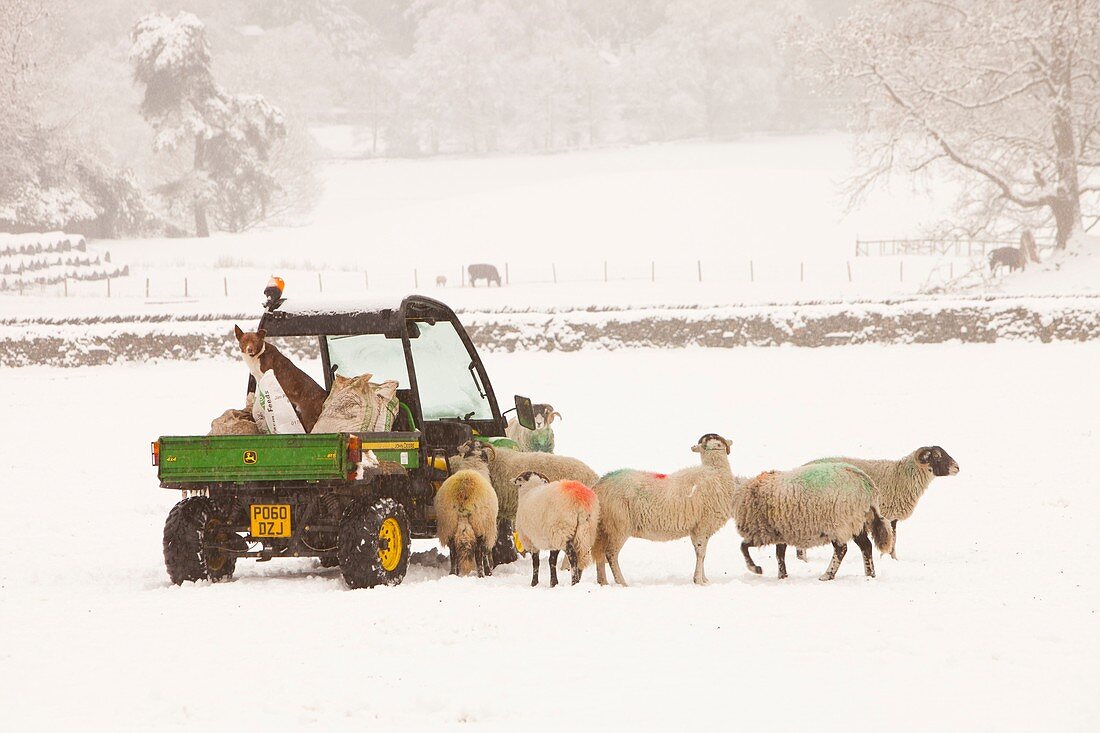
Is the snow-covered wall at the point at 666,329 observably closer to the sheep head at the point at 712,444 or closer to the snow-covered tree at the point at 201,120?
the sheep head at the point at 712,444

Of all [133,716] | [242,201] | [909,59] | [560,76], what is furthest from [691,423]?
[560,76]

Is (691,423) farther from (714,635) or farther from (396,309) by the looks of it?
(714,635)

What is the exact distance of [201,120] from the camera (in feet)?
240

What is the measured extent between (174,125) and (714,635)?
2808 inches

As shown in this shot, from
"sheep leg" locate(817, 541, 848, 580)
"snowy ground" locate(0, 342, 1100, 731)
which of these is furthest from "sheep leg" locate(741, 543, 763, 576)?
"sheep leg" locate(817, 541, 848, 580)

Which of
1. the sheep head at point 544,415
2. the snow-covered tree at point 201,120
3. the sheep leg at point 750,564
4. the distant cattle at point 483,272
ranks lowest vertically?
the sheep leg at point 750,564

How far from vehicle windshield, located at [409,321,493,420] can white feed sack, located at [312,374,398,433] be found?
3.27ft

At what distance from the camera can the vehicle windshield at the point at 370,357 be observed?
35.9 ft

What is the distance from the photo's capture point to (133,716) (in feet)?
21.2

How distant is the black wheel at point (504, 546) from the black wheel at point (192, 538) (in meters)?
2.39

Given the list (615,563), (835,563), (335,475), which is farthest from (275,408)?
(835,563)

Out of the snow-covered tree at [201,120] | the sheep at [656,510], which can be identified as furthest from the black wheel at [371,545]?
the snow-covered tree at [201,120]

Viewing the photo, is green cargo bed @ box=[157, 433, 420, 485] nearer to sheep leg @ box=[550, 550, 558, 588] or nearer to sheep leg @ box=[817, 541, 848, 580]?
sheep leg @ box=[550, 550, 558, 588]

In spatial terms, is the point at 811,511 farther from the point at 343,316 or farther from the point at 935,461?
the point at 343,316
